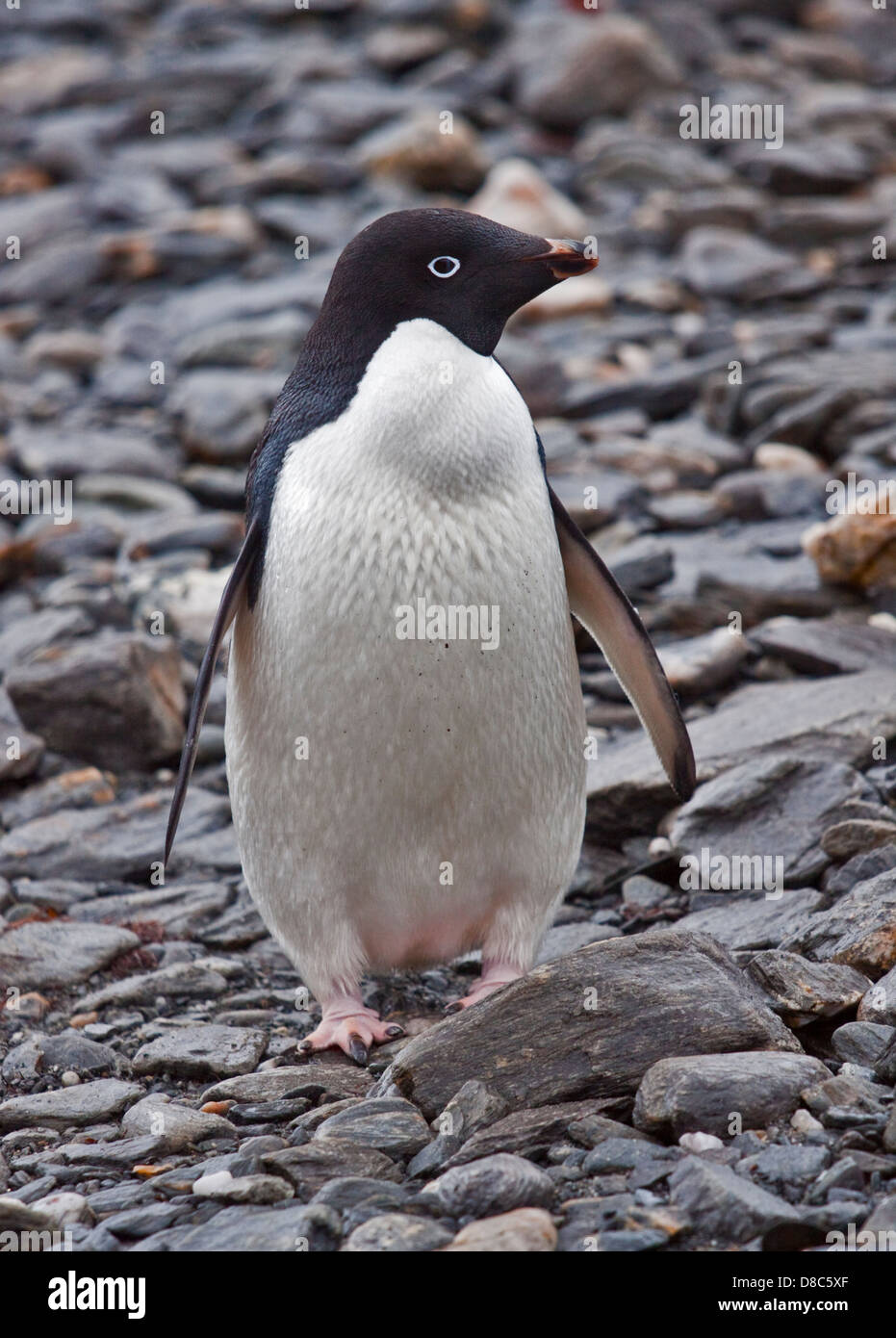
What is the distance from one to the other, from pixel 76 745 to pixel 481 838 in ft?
7.28

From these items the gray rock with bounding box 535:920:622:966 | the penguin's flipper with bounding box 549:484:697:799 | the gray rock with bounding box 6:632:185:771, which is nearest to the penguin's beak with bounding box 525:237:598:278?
the penguin's flipper with bounding box 549:484:697:799

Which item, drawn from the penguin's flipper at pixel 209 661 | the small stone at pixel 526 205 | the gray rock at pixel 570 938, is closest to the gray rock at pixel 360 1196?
the penguin's flipper at pixel 209 661

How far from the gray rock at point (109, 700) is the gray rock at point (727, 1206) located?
3.04m

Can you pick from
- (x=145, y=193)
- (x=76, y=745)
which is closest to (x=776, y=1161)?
(x=76, y=745)

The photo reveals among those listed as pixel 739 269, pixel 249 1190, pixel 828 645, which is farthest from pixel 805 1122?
pixel 739 269

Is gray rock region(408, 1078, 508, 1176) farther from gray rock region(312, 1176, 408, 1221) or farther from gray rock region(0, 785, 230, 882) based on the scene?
gray rock region(0, 785, 230, 882)

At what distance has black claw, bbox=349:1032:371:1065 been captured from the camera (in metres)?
3.29

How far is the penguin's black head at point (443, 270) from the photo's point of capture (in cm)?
333

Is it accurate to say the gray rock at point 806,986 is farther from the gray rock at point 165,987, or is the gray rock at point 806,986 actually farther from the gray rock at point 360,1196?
the gray rock at point 165,987

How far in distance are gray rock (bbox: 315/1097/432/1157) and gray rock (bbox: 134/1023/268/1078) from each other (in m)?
0.50

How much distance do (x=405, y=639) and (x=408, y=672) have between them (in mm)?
64

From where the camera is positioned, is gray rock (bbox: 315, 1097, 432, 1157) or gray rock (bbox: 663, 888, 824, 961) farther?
gray rock (bbox: 663, 888, 824, 961)

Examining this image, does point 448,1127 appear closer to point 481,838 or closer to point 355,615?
point 481,838

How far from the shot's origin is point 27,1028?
368 centimetres
